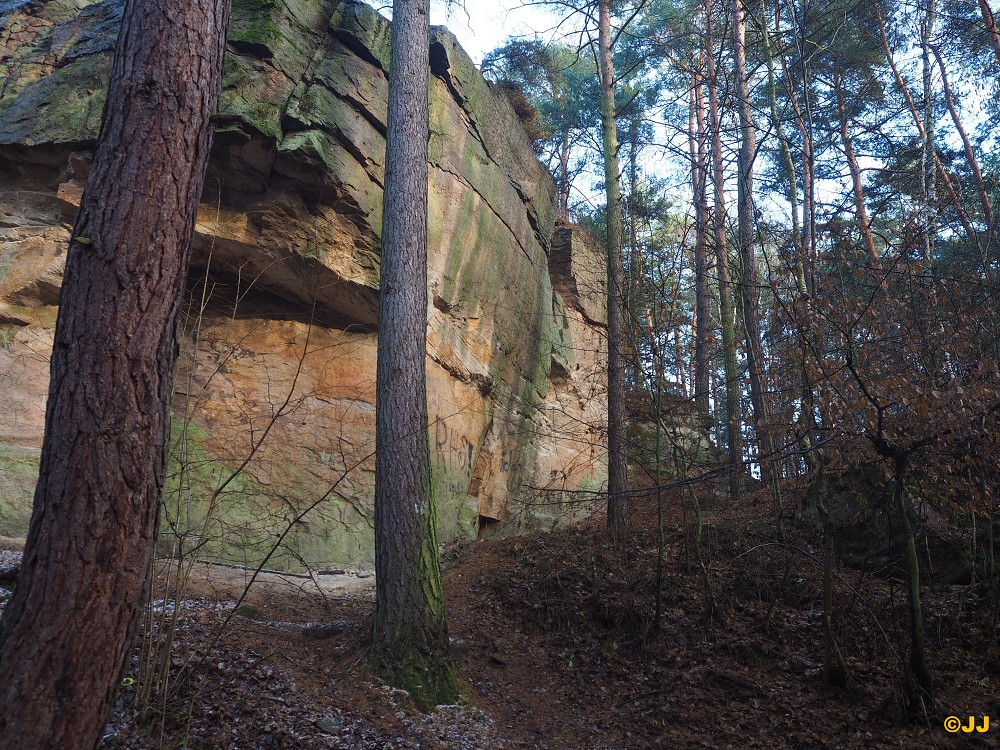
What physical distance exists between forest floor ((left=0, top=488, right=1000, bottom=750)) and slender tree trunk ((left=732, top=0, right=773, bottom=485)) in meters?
1.18

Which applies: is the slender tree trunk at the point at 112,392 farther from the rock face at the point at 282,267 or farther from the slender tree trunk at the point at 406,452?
the rock face at the point at 282,267

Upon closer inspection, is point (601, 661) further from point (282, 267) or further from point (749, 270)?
point (282, 267)

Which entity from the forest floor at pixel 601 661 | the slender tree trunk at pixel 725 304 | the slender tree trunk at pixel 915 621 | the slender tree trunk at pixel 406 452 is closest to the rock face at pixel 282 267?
the forest floor at pixel 601 661

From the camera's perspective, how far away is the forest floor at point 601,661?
4.32 meters

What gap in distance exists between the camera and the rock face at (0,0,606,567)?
8.05m

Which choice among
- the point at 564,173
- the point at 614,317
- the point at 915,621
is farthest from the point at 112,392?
the point at 564,173

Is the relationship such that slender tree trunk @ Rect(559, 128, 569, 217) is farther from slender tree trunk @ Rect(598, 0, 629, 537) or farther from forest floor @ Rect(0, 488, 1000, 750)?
forest floor @ Rect(0, 488, 1000, 750)

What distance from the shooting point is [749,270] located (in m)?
8.86

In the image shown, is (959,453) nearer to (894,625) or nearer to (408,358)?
(894,625)

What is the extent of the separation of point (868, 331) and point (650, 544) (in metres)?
3.68

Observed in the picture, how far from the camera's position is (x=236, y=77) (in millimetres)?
8188

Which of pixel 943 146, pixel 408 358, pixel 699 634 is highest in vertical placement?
pixel 943 146

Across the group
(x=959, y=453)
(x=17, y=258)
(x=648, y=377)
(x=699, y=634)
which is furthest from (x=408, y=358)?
(x=17, y=258)

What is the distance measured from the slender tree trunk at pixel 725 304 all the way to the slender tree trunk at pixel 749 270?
267 mm
